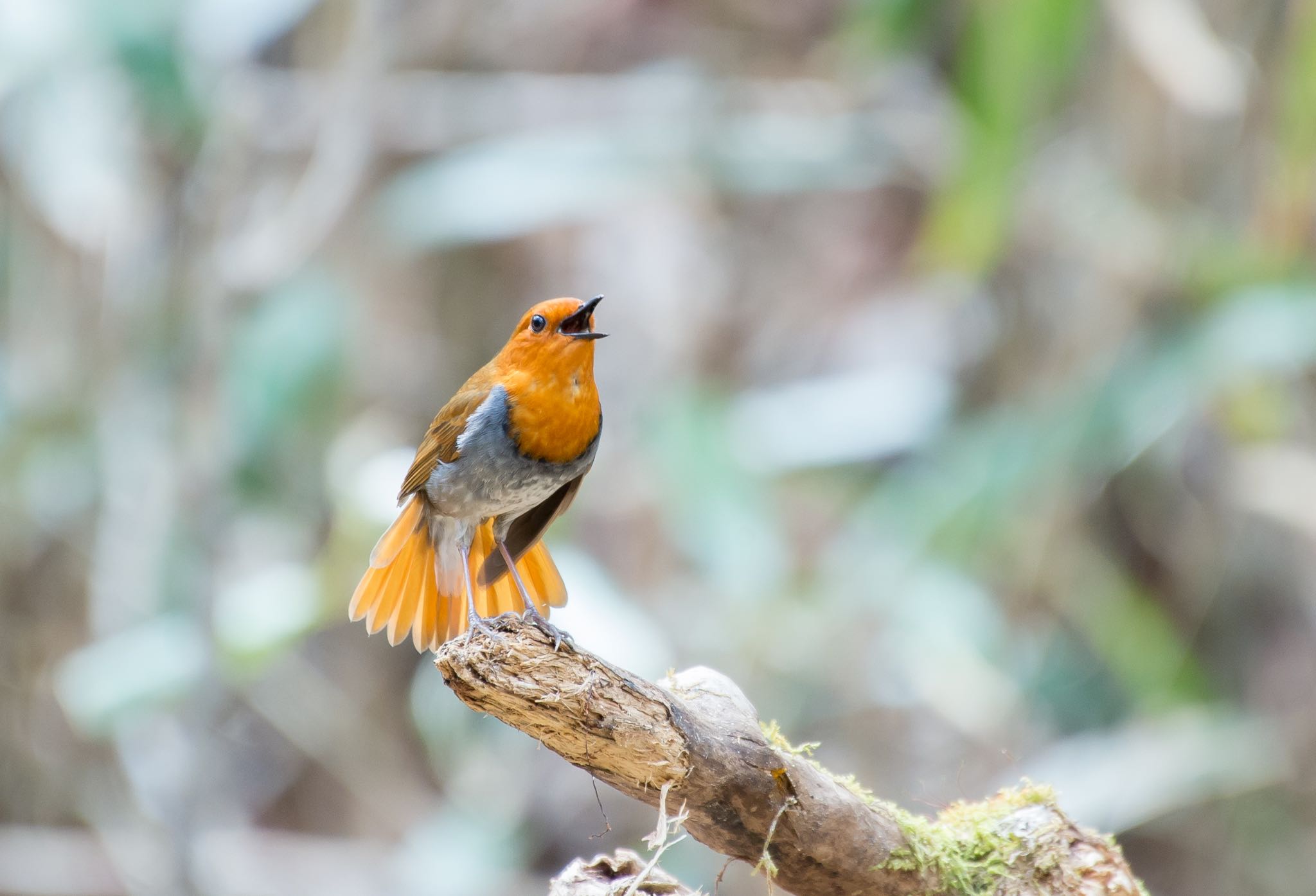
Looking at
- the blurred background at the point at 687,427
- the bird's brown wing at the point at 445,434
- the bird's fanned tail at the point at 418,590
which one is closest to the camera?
the bird's brown wing at the point at 445,434

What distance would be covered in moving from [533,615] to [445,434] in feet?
1.86

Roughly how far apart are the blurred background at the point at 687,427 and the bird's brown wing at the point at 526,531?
1.92 feet

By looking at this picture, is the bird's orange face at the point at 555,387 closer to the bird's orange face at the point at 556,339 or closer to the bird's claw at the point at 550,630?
the bird's orange face at the point at 556,339

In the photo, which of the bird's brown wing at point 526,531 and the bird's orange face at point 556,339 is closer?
the bird's orange face at point 556,339

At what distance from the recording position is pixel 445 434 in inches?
116

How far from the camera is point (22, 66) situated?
454cm

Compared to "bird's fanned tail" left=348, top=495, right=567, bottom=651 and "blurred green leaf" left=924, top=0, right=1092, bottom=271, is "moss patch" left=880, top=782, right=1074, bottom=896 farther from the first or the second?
"blurred green leaf" left=924, top=0, right=1092, bottom=271

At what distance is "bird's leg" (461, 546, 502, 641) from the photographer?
82.2 inches

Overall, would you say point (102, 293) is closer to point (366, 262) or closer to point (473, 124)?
point (366, 262)

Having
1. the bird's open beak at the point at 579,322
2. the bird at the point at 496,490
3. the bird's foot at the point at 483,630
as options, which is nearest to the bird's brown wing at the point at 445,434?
the bird at the point at 496,490

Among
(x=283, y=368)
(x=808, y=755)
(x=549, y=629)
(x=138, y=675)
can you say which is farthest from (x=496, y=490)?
(x=283, y=368)

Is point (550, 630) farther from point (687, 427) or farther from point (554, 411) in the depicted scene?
point (687, 427)

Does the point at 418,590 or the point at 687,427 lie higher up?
the point at 687,427

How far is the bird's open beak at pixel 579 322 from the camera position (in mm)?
2730
